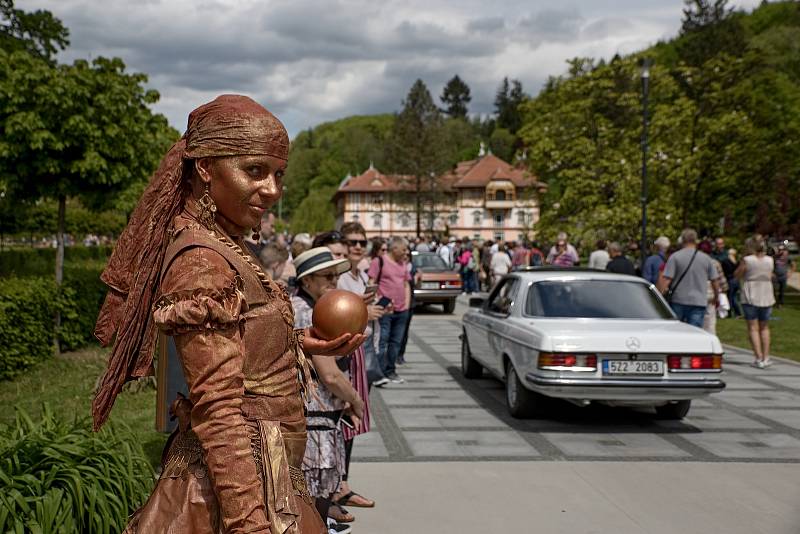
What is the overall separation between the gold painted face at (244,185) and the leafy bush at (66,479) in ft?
7.42

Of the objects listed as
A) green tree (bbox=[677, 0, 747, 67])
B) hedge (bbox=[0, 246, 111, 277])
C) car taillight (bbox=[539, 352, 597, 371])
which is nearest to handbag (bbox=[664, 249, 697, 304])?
car taillight (bbox=[539, 352, 597, 371])

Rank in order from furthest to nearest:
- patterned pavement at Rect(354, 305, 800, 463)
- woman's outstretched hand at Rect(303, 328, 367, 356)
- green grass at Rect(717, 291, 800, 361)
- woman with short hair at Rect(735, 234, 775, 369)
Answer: green grass at Rect(717, 291, 800, 361), woman with short hair at Rect(735, 234, 775, 369), patterned pavement at Rect(354, 305, 800, 463), woman's outstretched hand at Rect(303, 328, 367, 356)

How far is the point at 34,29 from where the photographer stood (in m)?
18.2

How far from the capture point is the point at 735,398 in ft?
31.4

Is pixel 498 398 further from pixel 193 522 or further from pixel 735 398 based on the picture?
pixel 193 522

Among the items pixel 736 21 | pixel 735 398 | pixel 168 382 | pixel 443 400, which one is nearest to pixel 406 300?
pixel 443 400

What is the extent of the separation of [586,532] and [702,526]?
785mm

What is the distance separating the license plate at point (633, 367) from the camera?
737 centimetres

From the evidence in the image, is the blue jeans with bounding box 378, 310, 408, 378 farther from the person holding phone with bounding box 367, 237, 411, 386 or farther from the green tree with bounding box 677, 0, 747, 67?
the green tree with bounding box 677, 0, 747, 67

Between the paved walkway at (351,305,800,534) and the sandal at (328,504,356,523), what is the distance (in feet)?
0.24

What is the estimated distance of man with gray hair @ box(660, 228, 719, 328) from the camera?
10711 mm

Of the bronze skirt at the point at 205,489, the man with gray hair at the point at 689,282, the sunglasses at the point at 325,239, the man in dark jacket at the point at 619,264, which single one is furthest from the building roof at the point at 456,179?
the bronze skirt at the point at 205,489

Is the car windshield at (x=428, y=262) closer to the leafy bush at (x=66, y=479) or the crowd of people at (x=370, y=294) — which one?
the crowd of people at (x=370, y=294)

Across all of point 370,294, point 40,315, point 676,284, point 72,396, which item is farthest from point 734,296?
point 370,294
